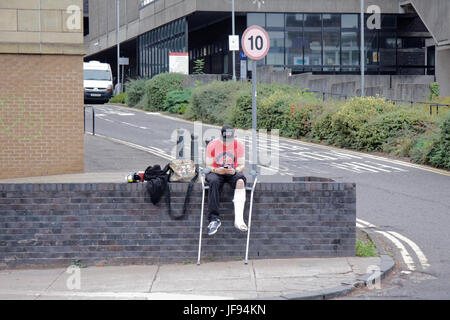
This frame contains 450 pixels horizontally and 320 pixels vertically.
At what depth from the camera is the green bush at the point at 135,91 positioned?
151 ft

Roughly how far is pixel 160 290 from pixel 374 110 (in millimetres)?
18045

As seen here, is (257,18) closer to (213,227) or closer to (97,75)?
(97,75)

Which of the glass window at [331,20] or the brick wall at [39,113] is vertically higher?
the glass window at [331,20]

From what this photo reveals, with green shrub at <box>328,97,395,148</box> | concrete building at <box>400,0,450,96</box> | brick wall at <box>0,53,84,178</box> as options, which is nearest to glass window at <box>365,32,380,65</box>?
concrete building at <box>400,0,450,96</box>

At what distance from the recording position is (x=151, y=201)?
32.2 feet

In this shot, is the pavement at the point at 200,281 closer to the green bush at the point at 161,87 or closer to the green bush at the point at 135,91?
the green bush at the point at 161,87

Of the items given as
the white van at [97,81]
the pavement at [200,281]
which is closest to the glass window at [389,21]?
the white van at [97,81]

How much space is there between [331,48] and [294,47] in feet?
8.55

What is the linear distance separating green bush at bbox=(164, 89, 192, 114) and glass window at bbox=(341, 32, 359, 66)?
1380 cm

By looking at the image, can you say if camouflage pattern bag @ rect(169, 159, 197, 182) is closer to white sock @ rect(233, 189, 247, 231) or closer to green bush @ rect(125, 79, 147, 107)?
white sock @ rect(233, 189, 247, 231)

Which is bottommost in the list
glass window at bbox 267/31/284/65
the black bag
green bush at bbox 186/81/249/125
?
the black bag

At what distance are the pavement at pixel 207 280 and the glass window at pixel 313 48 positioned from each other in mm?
40271

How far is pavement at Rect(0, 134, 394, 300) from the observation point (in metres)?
8.08
